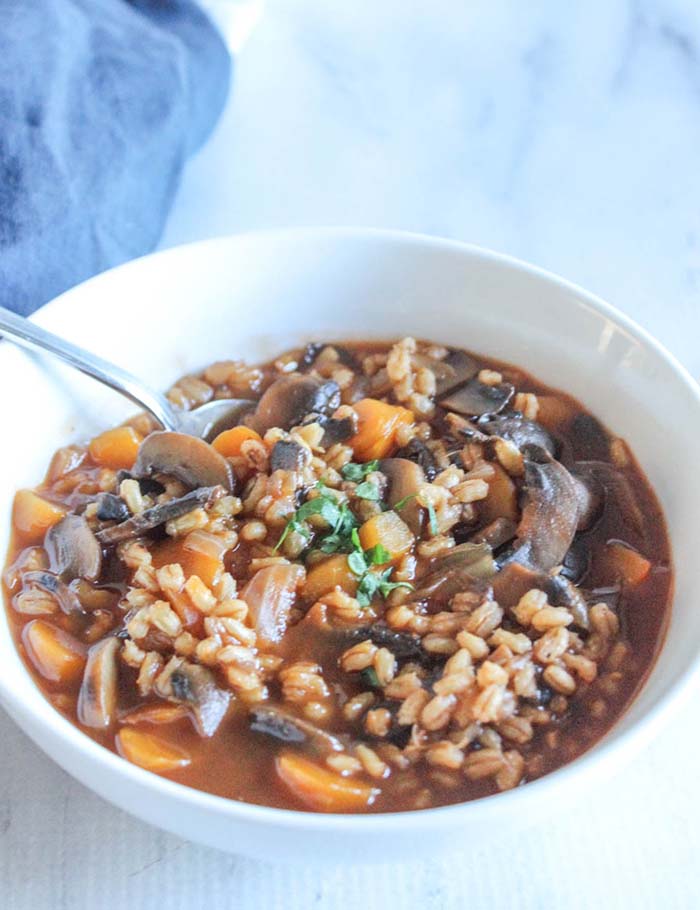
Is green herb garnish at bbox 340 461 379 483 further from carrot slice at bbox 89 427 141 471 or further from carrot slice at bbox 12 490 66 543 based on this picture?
carrot slice at bbox 12 490 66 543

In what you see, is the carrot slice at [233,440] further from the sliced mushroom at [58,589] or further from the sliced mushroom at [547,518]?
the sliced mushroom at [547,518]

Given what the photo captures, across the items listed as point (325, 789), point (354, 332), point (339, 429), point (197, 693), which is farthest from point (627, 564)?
point (354, 332)

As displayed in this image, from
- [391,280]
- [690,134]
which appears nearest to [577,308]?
[391,280]

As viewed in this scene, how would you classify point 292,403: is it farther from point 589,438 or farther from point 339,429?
point 589,438

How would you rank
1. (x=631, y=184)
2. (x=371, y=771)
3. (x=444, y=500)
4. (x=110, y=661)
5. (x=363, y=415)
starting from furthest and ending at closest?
1. (x=631, y=184)
2. (x=363, y=415)
3. (x=444, y=500)
4. (x=110, y=661)
5. (x=371, y=771)

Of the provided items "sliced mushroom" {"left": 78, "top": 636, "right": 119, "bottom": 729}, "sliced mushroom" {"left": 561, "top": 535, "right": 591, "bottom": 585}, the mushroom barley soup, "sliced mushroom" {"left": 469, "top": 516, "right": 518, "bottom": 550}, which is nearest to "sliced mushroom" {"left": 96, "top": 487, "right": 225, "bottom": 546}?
the mushroom barley soup

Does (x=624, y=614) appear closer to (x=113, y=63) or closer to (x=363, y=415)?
(x=363, y=415)
